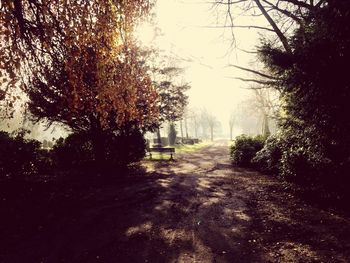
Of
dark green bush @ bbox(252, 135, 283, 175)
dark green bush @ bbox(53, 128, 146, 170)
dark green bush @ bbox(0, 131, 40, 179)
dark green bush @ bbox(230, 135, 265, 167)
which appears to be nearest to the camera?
dark green bush @ bbox(0, 131, 40, 179)

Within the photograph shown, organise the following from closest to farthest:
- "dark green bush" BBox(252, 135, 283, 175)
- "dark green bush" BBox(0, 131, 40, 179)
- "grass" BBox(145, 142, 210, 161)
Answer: "dark green bush" BBox(0, 131, 40, 179) → "dark green bush" BBox(252, 135, 283, 175) → "grass" BBox(145, 142, 210, 161)

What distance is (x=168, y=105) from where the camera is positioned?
2394cm

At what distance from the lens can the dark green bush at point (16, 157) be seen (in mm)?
14163

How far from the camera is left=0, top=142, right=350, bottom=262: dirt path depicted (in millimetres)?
6219

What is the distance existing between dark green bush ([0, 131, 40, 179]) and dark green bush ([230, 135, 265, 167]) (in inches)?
487

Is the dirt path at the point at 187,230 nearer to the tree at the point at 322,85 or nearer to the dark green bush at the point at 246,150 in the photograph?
the tree at the point at 322,85

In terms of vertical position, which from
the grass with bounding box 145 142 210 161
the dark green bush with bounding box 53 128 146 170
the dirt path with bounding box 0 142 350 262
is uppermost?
the dark green bush with bounding box 53 128 146 170

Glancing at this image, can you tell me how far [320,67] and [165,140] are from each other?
47167 mm

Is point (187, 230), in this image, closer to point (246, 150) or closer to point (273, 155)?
point (273, 155)

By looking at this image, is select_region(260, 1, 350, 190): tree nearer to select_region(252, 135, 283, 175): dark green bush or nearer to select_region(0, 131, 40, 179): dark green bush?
select_region(252, 135, 283, 175): dark green bush

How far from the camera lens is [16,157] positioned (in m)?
14.8

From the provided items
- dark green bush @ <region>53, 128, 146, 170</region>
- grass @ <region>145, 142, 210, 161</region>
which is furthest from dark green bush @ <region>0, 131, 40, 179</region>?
grass @ <region>145, 142, 210, 161</region>

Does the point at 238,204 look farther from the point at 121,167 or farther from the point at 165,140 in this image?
the point at 165,140

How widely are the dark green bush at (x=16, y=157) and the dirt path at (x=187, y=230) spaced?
16.0ft
